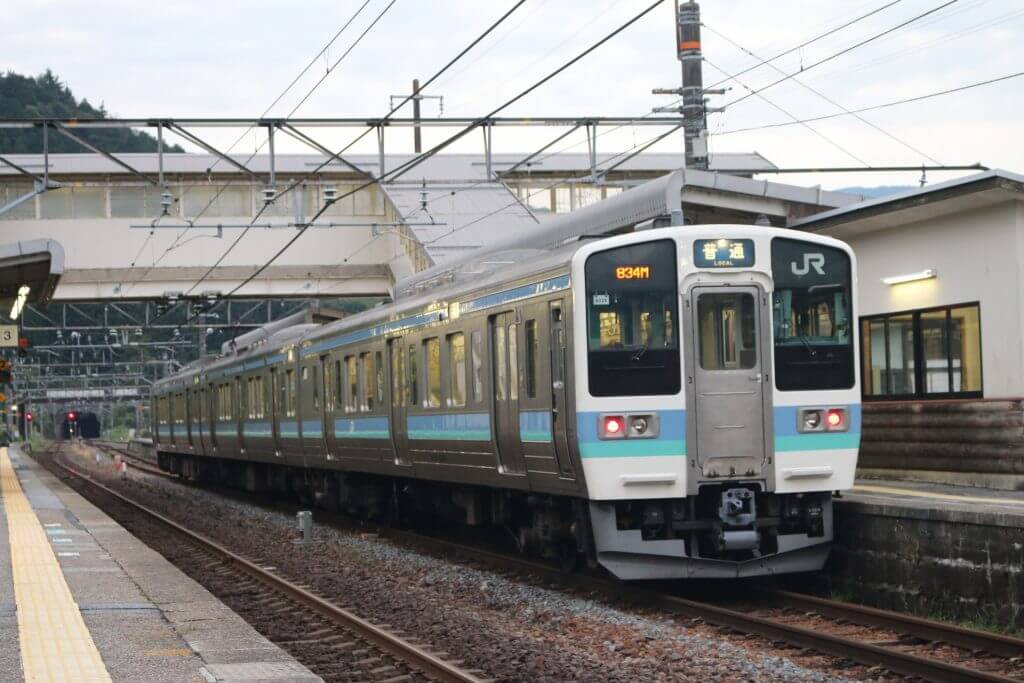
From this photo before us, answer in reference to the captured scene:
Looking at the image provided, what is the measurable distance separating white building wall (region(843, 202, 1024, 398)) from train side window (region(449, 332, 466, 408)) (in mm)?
4864

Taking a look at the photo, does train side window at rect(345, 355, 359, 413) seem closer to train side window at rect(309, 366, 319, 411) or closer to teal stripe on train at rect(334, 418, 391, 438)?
teal stripe on train at rect(334, 418, 391, 438)

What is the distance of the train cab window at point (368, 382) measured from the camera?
1778cm

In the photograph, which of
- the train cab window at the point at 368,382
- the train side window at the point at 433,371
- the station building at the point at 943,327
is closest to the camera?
the station building at the point at 943,327

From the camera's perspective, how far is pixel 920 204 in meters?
14.6

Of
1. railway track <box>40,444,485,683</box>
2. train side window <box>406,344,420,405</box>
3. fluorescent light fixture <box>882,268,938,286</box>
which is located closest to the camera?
railway track <box>40,444,485,683</box>

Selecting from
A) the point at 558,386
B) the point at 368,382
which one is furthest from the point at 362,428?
the point at 558,386

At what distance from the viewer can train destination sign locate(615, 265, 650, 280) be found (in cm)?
1118

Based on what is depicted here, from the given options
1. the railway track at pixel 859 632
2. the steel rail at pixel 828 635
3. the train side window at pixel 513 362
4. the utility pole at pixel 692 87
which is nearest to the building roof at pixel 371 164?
the utility pole at pixel 692 87

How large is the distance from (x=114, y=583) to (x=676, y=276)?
18.1 feet

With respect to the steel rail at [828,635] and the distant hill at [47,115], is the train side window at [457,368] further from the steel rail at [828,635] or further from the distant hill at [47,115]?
the distant hill at [47,115]

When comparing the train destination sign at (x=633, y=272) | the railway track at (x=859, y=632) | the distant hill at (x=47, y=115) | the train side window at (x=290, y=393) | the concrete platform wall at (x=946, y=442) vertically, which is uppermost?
the distant hill at (x=47, y=115)

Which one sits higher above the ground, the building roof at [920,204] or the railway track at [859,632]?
the building roof at [920,204]

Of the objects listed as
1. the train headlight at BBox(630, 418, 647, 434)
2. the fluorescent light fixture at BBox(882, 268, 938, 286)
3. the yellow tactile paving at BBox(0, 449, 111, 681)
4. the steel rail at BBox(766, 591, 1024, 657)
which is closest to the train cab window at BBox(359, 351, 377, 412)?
the yellow tactile paving at BBox(0, 449, 111, 681)

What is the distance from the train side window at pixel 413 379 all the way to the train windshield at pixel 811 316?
17.9ft
